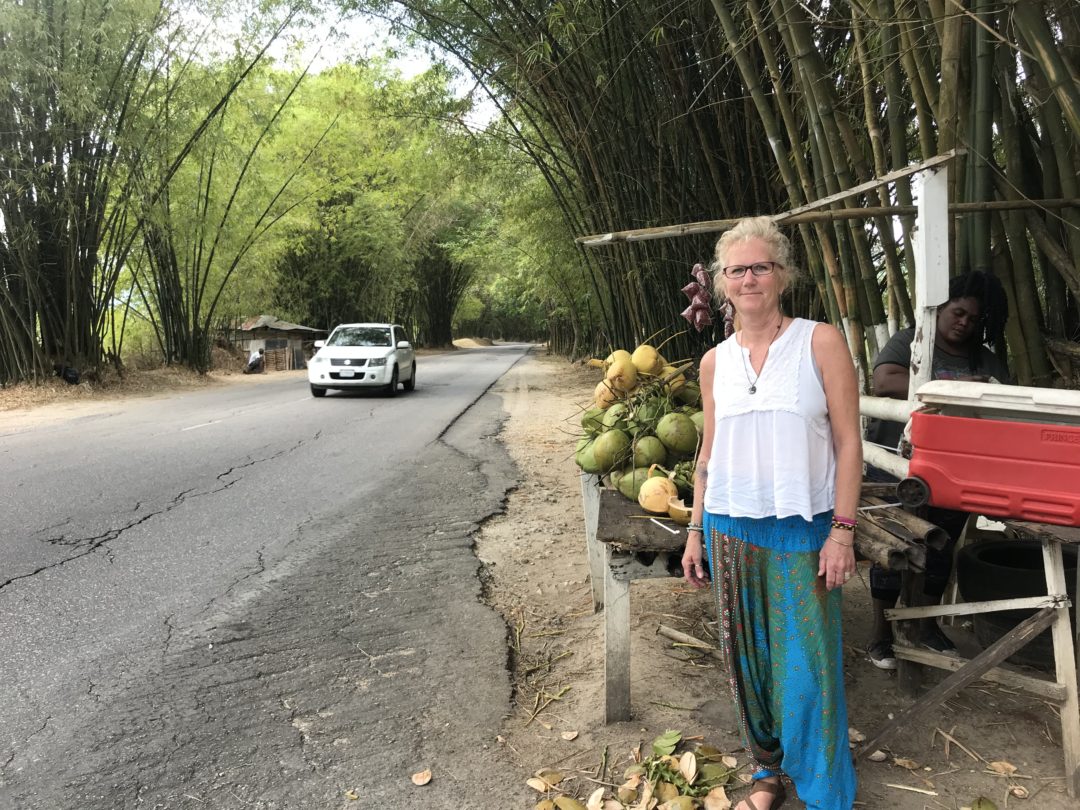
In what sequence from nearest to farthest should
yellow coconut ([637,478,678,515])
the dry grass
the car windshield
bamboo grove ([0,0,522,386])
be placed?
yellow coconut ([637,478,678,515]) < bamboo grove ([0,0,522,386]) < the dry grass < the car windshield

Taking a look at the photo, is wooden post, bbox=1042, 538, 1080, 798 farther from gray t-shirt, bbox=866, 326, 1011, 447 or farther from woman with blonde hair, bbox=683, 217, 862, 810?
gray t-shirt, bbox=866, 326, 1011, 447

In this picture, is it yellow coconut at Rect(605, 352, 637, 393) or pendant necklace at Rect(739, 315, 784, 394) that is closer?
pendant necklace at Rect(739, 315, 784, 394)

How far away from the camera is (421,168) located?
70.7 feet

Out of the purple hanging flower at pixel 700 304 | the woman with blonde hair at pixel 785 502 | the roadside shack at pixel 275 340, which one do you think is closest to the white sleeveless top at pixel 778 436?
the woman with blonde hair at pixel 785 502

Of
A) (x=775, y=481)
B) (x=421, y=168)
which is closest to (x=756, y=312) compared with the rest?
(x=775, y=481)

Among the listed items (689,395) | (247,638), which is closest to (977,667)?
(689,395)

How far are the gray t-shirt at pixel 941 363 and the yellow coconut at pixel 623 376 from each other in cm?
100

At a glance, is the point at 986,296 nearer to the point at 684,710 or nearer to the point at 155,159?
the point at 684,710

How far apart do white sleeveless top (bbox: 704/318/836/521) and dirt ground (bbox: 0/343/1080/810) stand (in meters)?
0.86

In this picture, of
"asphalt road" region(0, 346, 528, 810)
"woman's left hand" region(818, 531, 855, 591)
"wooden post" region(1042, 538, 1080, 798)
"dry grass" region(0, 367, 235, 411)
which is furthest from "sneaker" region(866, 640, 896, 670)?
"dry grass" region(0, 367, 235, 411)

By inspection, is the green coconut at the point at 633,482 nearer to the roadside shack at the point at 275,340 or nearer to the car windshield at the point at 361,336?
the car windshield at the point at 361,336

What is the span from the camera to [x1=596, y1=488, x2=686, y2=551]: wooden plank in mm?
2143

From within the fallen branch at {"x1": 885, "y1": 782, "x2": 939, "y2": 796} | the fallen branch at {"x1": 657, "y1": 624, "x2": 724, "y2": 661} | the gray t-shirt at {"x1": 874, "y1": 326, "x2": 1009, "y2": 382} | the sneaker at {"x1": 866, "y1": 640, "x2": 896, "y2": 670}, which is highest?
the gray t-shirt at {"x1": 874, "y1": 326, "x2": 1009, "y2": 382}

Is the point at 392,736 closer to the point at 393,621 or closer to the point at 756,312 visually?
the point at 393,621
